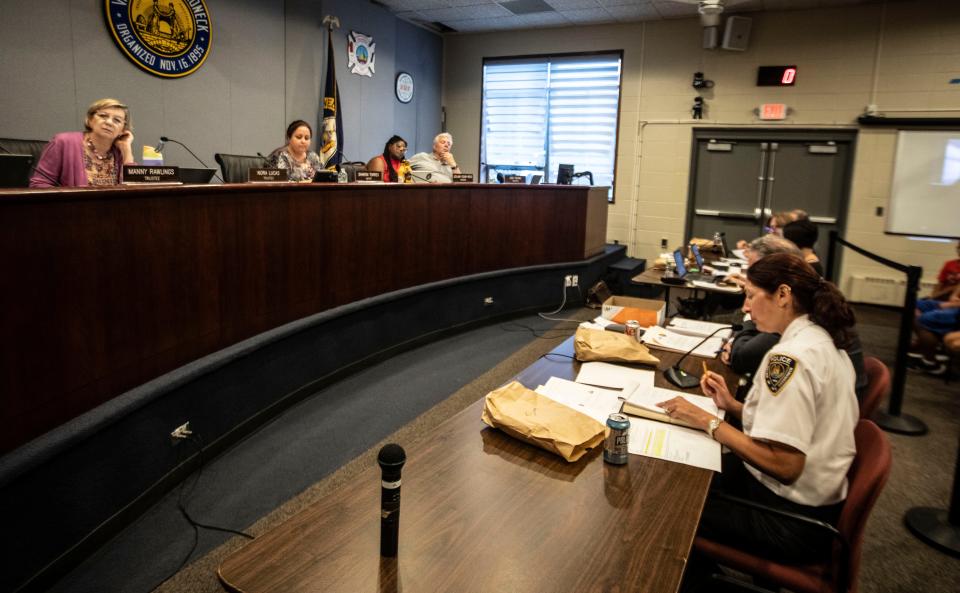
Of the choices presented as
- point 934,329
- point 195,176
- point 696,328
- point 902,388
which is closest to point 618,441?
point 696,328

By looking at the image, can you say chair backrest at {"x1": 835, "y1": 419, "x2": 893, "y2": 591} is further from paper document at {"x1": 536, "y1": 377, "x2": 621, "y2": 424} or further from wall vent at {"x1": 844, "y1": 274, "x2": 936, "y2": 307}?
wall vent at {"x1": 844, "y1": 274, "x2": 936, "y2": 307}

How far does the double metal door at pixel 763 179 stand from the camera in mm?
6738

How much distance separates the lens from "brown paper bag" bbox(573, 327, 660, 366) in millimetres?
2168

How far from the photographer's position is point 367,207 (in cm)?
383

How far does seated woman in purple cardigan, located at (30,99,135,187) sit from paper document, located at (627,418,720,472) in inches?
104

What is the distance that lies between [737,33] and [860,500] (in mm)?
6570

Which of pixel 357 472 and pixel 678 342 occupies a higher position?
pixel 678 342

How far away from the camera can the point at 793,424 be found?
56.8 inches

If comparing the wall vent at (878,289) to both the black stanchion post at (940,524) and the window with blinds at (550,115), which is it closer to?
the window with blinds at (550,115)

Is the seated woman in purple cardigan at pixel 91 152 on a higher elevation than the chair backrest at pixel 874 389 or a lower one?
higher

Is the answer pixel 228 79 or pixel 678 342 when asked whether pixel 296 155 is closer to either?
pixel 228 79

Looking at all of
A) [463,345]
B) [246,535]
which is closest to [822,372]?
[246,535]

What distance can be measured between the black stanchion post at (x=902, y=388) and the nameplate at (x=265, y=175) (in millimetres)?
3281

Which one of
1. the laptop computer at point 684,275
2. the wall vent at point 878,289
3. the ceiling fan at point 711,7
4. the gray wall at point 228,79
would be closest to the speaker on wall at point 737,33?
the ceiling fan at point 711,7
